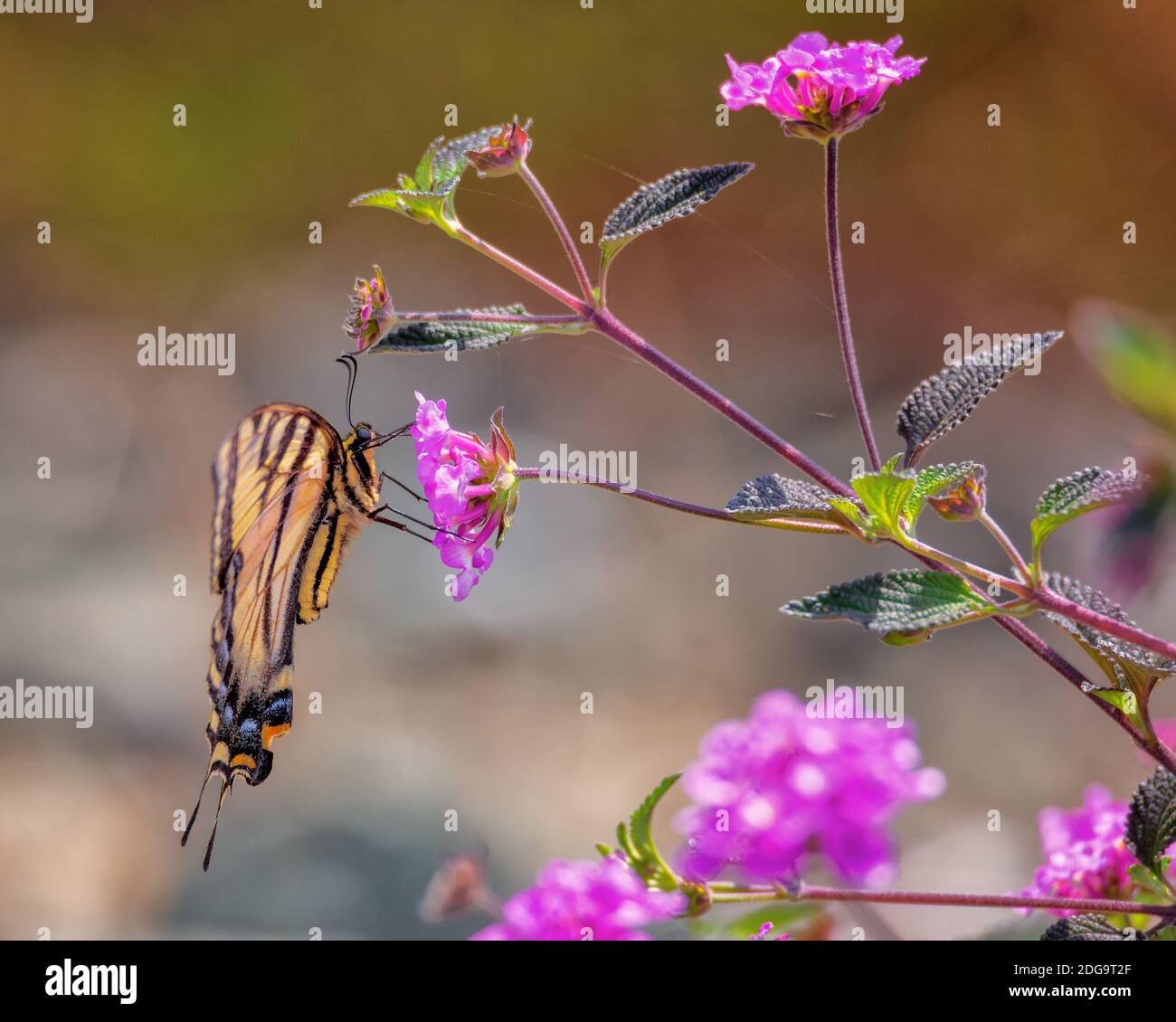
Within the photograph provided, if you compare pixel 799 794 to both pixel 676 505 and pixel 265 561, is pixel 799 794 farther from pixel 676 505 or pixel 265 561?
pixel 265 561

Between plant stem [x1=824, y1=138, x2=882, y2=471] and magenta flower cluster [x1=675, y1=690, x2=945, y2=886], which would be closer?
plant stem [x1=824, y1=138, x2=882, y2=471]

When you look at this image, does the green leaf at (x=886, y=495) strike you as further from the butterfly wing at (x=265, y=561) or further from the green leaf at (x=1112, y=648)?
the butterfly wing at (x=265, y=561)

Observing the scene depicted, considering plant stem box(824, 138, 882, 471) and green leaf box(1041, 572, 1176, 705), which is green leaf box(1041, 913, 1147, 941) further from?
plant stem box(824, 138, 882, 471)

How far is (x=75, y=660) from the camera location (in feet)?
12.7

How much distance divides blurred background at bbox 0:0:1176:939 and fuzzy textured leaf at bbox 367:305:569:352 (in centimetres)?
224

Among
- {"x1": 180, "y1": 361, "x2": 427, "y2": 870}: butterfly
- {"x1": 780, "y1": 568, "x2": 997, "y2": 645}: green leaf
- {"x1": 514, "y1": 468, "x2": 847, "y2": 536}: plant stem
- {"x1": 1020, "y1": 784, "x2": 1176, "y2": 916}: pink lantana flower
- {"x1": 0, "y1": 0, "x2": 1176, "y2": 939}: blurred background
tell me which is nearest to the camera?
{"x1": 780, "y1": 568, "x2": 997, "y2": 645}: green leaf

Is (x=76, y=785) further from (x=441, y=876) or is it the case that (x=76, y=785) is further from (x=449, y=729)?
(x=441, y=876)

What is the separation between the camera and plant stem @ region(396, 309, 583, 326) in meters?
0.97

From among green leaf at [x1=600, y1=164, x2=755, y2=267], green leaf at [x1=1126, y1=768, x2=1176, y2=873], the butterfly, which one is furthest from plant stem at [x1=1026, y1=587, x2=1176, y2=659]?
the butterfly

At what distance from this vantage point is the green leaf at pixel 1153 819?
0.84 m

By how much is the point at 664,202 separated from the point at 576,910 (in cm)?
68

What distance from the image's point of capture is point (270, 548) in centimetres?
179
